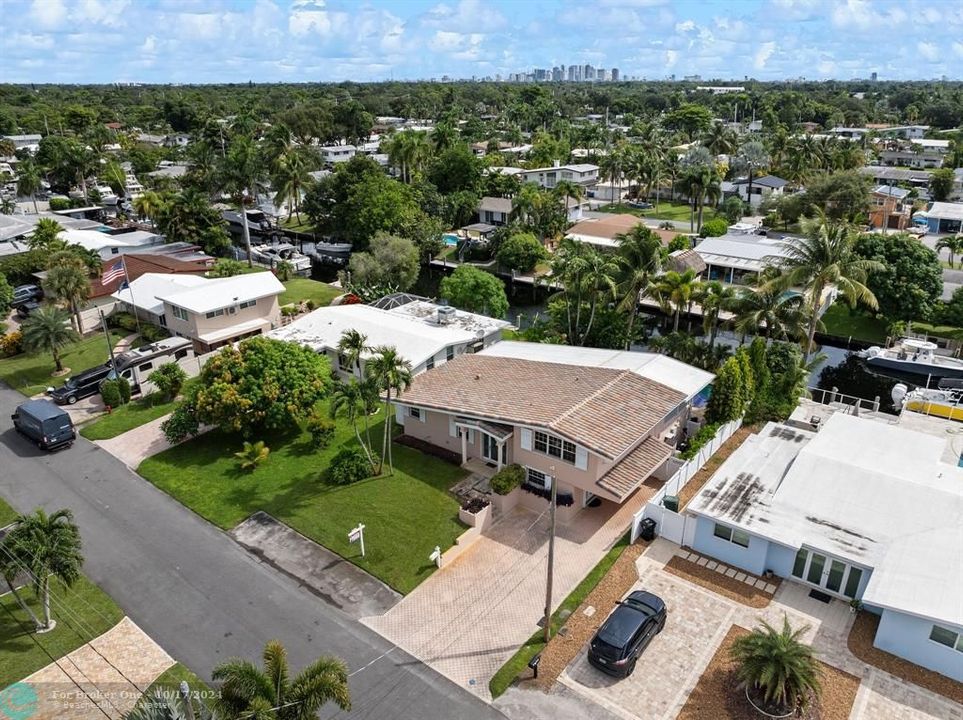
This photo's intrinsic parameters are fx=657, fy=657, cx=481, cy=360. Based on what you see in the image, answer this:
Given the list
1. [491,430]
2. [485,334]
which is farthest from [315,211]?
[491,430]

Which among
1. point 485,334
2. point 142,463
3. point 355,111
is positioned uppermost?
point 355,111

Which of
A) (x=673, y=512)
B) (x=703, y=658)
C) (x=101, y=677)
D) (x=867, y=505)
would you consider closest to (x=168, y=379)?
(x=101, y=677)

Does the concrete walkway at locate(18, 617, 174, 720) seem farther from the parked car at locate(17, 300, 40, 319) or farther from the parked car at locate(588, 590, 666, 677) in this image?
the parked car at locate(17, 300, 40, 319)

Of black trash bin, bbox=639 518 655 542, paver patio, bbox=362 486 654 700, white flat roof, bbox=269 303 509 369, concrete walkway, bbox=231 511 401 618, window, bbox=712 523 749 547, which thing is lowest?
concrete walkway, bbox=231 511 401 618

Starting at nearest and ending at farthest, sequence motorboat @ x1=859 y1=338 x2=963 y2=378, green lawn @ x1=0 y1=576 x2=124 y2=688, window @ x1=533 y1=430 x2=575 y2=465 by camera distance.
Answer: green lawn @ x1=0 y1=576 x2=124 y2=688
window @ x1=533 y1=430 x2=575 y2=465
motorboat @ x1=859 y1=338 x2=963 y2=378

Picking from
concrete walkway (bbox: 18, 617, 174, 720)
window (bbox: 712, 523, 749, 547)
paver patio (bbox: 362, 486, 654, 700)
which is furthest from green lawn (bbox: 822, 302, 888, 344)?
concrete walkway (bbox: 18, 617, 174, 720)

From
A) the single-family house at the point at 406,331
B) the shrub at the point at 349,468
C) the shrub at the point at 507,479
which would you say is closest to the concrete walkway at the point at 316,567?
the shrub at the point at 349,468

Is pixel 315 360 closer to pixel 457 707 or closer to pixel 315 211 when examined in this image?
pixel 457 707
